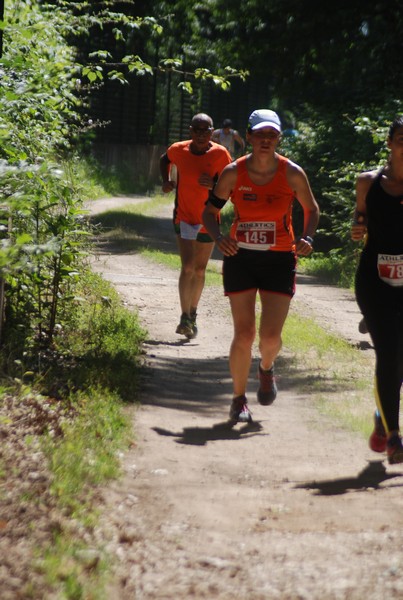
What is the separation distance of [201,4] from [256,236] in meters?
15.6

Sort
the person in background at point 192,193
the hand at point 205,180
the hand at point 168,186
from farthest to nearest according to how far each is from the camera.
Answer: the hand at point 168,186
the person in background at point 192,193
the hand at point 205,180

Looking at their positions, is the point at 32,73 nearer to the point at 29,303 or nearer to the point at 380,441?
the point at 29,303

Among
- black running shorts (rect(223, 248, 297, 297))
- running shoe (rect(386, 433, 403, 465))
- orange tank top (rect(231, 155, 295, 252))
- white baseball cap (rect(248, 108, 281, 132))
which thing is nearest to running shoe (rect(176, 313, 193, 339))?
black running shorts (rect(223, 248, 297, 297))

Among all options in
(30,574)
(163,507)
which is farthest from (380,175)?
(30,574)

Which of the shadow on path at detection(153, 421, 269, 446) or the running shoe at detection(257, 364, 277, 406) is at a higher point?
the running shoe at detection(257, 364, 277, 406)

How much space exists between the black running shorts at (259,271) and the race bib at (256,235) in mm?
41

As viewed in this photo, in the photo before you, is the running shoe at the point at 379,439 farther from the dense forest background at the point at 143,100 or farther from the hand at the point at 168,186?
the hand at the point at 168,186

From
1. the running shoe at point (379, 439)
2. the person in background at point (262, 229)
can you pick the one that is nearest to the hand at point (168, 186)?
the person in background at point (262, 229)

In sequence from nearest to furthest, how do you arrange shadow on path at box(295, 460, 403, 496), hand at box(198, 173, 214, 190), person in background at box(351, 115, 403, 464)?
1. shadow on path at box(295, 460, 403, 496)
2. person in background at box(351, 115, 403, 464)
3. hand at box(198, 173, 214, 190)

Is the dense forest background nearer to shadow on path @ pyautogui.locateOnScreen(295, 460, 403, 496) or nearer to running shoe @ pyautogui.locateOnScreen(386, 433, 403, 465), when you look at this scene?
shadow on path @ pyautogui.locateOnScreen(295, 460, 403, 496)

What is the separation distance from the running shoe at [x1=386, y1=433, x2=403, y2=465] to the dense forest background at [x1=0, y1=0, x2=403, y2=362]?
1.96 metres

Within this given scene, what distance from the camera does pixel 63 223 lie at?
7.88m

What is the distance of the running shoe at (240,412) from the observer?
696cm

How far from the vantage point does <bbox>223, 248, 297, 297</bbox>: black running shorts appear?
6664mm
